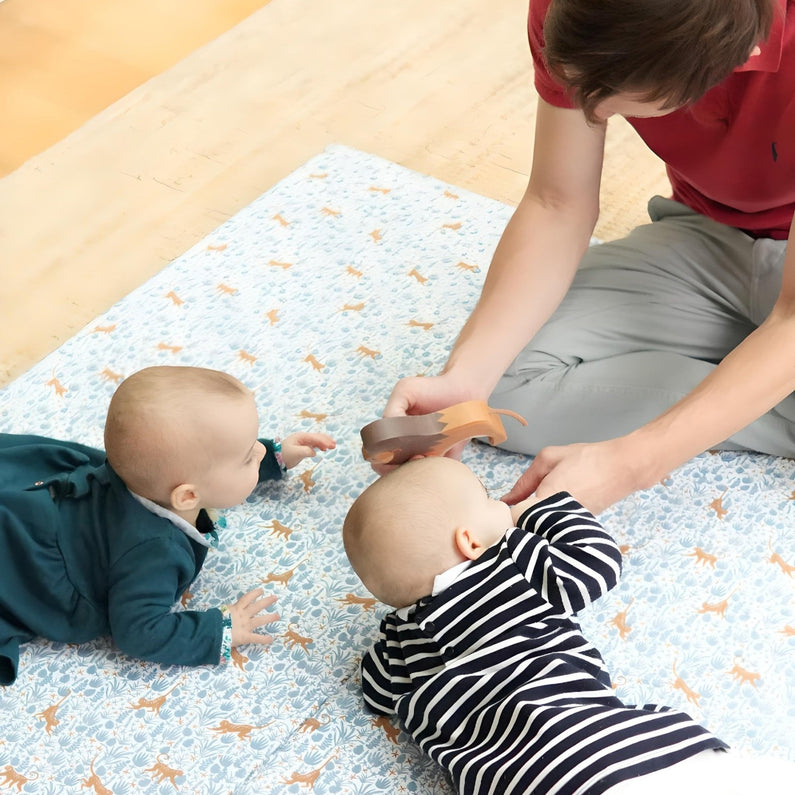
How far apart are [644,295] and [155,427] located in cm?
82

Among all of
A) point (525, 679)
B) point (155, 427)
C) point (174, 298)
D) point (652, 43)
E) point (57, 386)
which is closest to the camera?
point (652, 43)

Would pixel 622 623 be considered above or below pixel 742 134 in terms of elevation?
below

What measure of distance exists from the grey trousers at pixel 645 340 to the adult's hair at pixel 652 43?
0.53m

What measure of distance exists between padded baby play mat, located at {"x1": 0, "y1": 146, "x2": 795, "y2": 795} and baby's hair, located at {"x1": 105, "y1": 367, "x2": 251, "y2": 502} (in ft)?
0.86

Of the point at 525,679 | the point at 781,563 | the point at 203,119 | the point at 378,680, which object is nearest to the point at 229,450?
the point at 378,680

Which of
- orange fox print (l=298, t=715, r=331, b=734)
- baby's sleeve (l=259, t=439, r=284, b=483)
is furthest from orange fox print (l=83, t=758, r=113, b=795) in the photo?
baby's sleeve (l=259, t=439, r=284, b=483)

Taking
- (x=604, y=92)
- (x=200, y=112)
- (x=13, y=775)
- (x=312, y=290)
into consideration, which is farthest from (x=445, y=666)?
(x=200, y=112)

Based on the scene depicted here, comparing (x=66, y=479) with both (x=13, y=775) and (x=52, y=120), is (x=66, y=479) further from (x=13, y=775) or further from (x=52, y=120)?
(x=52, y=120)

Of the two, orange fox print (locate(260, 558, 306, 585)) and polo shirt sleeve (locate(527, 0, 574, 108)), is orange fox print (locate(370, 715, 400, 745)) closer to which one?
orange fox print (locate(260, 558, 306, 585))

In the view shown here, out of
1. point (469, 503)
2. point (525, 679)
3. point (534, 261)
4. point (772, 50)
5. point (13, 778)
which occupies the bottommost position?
point (13, 778)

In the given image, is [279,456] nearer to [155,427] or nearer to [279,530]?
[279,530]

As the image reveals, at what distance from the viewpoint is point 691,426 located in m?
1.29

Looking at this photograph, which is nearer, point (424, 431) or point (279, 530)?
point (424, 431)

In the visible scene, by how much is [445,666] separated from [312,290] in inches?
35.8
